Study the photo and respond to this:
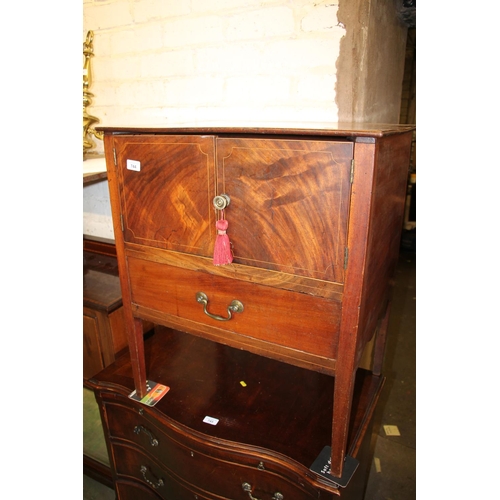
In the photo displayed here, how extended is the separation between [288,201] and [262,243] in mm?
106

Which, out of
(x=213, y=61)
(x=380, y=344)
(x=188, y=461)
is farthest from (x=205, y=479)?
(x=213, y=61)

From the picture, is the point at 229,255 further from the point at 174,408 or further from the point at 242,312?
the point at 174,408

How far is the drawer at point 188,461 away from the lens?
916 mm

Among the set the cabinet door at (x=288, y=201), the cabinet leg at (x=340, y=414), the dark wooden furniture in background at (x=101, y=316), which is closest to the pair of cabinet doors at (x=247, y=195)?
the cabinet door at (x=288, y=201)

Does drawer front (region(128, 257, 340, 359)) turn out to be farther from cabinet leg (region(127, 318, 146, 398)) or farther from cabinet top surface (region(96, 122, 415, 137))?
cabinet top surface (region(96, 122, 415, 137))

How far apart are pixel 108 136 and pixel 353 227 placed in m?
0.61

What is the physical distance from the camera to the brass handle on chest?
0.76m

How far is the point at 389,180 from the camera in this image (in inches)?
31.6

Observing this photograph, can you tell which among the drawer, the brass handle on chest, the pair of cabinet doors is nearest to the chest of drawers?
the drawer

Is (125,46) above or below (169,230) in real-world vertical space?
above

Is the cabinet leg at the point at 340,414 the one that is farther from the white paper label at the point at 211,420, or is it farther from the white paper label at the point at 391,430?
the white paper label at the point at 391,430

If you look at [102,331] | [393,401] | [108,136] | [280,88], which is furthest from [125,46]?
[393,401]

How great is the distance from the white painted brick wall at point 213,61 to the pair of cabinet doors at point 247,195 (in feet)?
0.96
